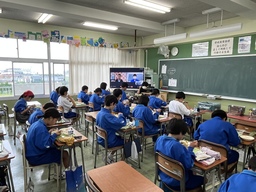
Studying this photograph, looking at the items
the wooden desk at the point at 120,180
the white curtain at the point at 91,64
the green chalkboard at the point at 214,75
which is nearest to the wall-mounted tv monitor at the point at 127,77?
the white curtain at the point at 91,64

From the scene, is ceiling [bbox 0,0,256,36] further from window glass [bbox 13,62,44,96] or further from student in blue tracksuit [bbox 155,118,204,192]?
student in blue tracksuit [bbox 155,118,204,192]

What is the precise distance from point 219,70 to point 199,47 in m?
1.08

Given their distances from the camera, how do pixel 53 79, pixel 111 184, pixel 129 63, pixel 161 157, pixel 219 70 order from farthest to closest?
pixel 129 63 → pixel 53 79 → pixel 219 70 → pixel 161 157 → pixel 111 184

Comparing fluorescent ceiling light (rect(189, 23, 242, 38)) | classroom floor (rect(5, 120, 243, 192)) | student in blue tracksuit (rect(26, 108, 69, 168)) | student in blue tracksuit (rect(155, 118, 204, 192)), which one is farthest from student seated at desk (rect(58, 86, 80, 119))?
fluorescent ceiling light (rect(189, 23, 242, 38))

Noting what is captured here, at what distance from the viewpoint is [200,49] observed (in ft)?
20.4

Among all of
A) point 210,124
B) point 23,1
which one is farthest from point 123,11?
point 210,124

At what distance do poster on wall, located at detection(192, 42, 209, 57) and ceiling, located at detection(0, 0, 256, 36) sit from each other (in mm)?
699

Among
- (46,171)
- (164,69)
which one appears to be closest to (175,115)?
(46,171)

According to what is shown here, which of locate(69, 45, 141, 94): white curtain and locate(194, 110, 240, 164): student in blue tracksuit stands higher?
locate(69, 45, 141, 94): white curtain

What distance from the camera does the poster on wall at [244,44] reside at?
Result: 5.09m

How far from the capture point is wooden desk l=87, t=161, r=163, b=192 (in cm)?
144

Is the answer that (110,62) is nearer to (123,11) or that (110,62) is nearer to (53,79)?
(53,79)

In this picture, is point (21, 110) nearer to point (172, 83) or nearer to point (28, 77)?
point (28, 77)

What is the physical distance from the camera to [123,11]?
16.2ft
